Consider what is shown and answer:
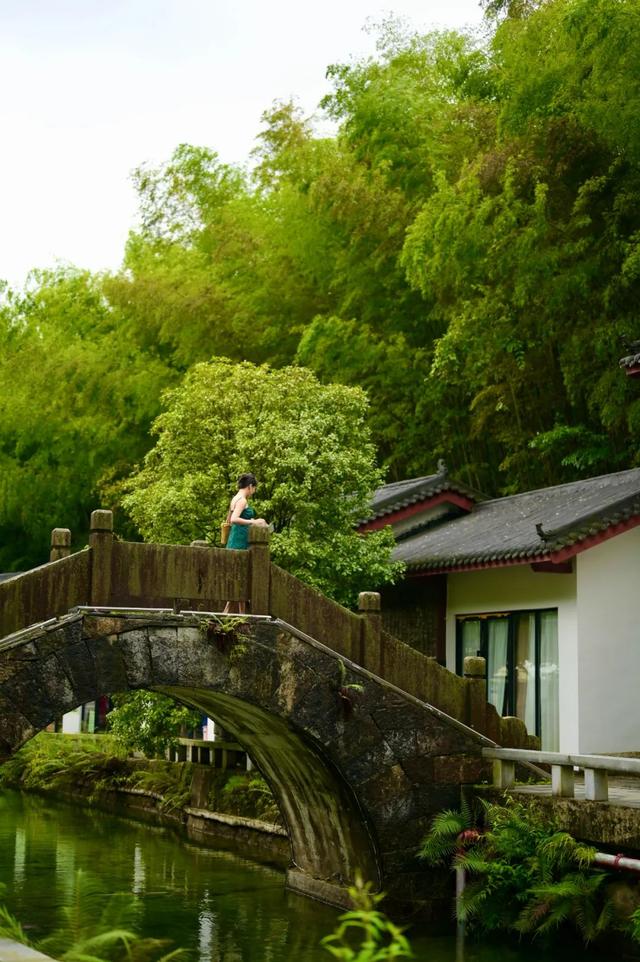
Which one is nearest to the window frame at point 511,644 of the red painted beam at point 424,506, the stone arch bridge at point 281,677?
the red painted beam at point 424,506

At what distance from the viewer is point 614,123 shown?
60.9 feet

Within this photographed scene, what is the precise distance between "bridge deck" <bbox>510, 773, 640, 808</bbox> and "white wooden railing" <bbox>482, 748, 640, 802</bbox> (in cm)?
11

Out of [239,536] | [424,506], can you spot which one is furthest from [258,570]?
[424,506]

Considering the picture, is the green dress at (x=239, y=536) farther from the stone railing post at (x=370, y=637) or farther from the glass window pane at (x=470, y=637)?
the glass window pane at (x=470, y=637)

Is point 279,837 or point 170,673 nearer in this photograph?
point 170,673

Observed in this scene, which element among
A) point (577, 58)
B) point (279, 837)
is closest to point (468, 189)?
point (577, 58)

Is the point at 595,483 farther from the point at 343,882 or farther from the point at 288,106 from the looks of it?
the point at 288,106

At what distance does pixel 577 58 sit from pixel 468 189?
2.71 metres

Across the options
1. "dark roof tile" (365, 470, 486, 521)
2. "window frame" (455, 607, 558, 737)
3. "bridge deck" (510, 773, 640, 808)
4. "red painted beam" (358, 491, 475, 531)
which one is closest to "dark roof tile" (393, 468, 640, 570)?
"red painted beam" (358, 491, 475, 531)

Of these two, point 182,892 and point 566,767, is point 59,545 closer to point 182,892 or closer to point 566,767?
point 182,892

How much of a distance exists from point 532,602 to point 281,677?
5767mm

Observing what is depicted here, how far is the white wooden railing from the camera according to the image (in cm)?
1059

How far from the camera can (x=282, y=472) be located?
1645 centimetres

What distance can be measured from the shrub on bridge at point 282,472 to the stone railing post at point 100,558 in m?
4.78
